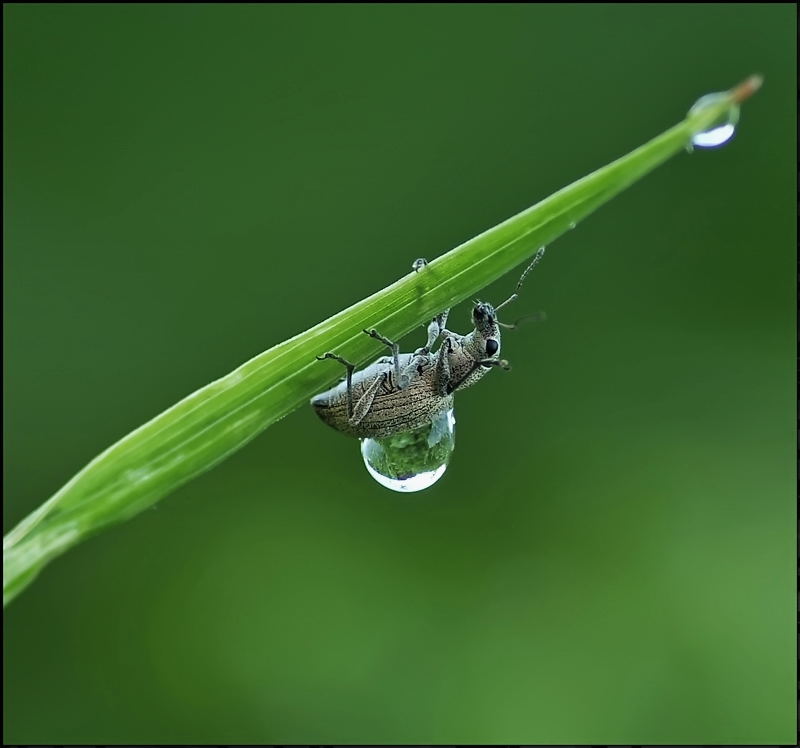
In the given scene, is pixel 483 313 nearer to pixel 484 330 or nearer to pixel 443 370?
pixel 484 330

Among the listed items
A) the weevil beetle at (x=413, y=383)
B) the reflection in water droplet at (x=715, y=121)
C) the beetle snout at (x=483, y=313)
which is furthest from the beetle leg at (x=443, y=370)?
the reflection in water droplet at (x=715, y=121)

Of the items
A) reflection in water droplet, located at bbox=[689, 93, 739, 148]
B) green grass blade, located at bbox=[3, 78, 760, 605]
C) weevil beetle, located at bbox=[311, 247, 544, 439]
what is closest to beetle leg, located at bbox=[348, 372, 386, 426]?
weevil beetle, located at bbox=[311, 247, 544, 439]

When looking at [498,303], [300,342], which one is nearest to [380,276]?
[498,303]

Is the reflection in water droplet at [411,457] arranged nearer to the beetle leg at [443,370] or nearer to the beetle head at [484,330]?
the beetle leg at [443,370]

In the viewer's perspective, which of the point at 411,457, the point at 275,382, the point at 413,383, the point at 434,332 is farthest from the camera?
the point at 434,332

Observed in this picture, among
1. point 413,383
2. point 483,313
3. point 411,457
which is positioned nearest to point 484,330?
point 483,313

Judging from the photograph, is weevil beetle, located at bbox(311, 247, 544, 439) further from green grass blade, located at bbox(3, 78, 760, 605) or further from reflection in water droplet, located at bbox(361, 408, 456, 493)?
green grass blade, located at bbox(3, 78, 760, 605)
